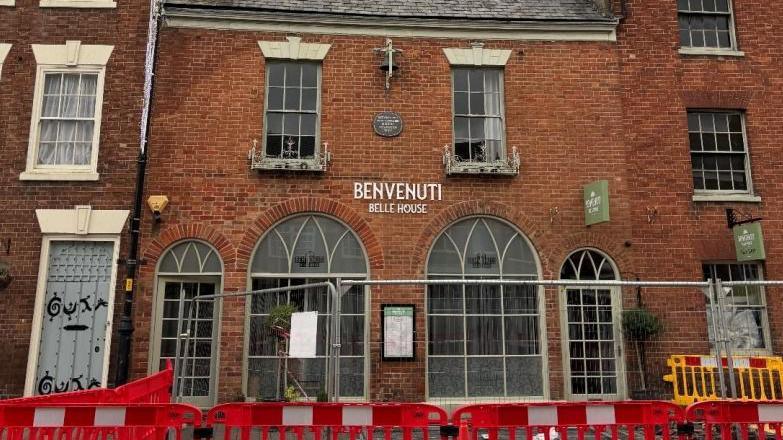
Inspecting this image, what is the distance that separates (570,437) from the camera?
792 cm

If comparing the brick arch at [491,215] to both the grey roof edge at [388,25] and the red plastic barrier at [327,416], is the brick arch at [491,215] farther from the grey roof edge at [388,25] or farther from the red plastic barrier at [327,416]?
the red plastic barrier at [327,416]

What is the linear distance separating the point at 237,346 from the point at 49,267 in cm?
374

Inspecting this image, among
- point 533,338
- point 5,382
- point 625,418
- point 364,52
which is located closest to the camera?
point 625,418

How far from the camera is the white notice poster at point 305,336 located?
270 inches

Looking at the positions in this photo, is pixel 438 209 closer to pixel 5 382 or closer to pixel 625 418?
pixel 625 418

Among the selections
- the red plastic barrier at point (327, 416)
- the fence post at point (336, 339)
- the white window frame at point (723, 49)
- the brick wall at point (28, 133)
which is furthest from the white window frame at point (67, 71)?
the white window frame at point (723, 49)

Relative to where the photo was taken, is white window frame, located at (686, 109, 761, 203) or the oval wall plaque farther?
white window frame, located at (686, 109, 761, 203)

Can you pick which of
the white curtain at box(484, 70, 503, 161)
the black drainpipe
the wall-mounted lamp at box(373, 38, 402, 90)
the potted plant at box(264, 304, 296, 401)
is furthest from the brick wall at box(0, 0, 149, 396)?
the white curtain at box(484, 70, 503, 161)

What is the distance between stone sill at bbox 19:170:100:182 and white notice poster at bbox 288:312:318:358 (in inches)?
245

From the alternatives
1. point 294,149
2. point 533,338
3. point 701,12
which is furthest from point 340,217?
point 701,12

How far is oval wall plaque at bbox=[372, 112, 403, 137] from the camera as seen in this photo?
11.5m

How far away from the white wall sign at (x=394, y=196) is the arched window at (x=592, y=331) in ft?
9.92

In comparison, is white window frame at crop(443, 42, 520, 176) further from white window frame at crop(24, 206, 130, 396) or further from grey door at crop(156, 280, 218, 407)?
white window frame at crop(24, 206, 130, 396)

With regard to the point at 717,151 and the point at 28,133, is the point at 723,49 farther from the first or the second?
the point at 28,133
